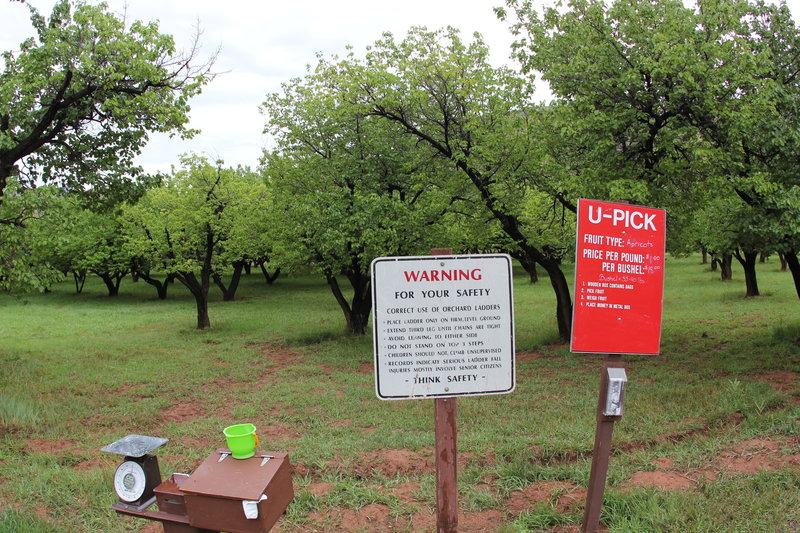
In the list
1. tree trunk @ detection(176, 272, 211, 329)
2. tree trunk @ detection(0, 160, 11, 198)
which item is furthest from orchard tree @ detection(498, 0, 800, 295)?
tree trunk @ detection(176, 272, 211, 329)

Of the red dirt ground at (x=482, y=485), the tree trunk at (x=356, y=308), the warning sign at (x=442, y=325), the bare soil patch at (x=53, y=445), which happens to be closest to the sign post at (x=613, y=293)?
the warning sign at (x=442, y=325)

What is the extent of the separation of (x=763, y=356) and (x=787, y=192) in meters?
3.88

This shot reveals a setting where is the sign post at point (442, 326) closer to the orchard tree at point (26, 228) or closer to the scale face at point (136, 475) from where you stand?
the scale face at point (136, 475)

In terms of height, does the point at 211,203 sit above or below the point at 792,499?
above

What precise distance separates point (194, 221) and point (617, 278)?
65.1 feet

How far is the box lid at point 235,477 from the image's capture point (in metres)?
2.97

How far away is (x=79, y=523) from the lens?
Result: 4730 mm

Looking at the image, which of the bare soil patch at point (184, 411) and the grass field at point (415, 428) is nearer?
the grass field at point (415, 428)

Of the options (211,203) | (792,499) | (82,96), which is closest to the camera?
(792,499)

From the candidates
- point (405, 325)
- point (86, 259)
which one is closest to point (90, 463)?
point (405, 325)

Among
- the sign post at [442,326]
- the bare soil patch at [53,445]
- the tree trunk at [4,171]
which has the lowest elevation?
the bare soil patch at [53,445]

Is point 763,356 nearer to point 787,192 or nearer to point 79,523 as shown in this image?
point 787,192

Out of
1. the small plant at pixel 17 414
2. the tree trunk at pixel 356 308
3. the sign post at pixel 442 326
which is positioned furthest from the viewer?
the tree trunk at pixel 356 308

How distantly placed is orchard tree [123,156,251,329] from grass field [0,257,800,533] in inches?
137
